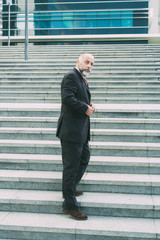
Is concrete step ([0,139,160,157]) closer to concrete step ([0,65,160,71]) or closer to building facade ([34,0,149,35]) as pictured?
concrete step ([0,65,160,71])

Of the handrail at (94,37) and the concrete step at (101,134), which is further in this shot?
the handrail at (94,37)

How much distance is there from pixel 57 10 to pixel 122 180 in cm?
4078

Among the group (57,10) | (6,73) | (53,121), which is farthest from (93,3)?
(53,121)

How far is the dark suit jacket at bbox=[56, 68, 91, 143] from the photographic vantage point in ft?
10.8

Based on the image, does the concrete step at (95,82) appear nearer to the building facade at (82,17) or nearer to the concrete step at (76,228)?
the concrete step at (76,228)

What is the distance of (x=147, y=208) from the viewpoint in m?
3.56

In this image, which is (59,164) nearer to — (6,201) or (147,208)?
(6,201)

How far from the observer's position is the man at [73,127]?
10.9 ft

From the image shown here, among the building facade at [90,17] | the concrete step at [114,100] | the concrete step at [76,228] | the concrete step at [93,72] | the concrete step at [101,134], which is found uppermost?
the building facade at [90,17]

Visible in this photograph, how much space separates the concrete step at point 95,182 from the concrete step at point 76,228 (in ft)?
1.61

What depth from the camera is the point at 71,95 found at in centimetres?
328

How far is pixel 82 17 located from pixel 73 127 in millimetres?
39994

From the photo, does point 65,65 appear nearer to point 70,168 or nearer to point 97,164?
point 97,164

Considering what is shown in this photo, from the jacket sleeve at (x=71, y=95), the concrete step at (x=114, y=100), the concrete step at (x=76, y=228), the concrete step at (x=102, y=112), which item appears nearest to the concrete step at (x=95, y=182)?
the concrete step at (x=76, y=228)
